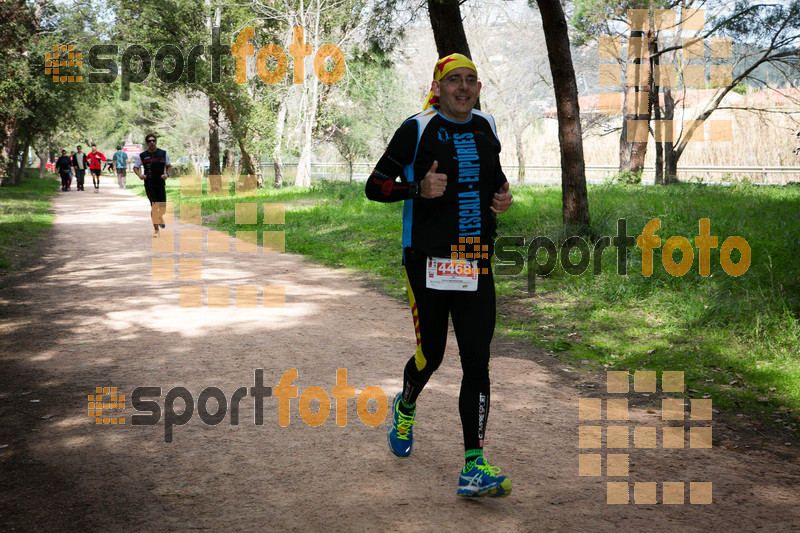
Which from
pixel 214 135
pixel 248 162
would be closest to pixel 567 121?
pixel 248 162

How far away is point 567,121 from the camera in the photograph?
11.2 meters

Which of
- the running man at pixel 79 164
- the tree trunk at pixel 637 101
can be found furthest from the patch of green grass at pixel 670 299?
the running man at pixel 79 164

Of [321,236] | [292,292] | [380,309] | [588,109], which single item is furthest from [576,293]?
[588,109]

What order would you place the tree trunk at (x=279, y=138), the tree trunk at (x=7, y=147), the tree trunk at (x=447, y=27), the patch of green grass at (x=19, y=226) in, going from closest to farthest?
the tree trunk at (x=447, y=27) → the patch of green grass at (x=19, y=226) → the tree trunk at (x=7, y=147) → the tree trunk at (x=279, y=138)

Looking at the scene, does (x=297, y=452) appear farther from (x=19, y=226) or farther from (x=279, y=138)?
(x=279, y=138)

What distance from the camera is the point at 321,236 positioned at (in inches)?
621

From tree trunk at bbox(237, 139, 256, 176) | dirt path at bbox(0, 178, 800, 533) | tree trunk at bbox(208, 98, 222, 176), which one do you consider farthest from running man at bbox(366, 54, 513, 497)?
tree trunk at bbox(208, 98, 222, 176)

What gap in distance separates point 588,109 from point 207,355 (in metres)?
45.5

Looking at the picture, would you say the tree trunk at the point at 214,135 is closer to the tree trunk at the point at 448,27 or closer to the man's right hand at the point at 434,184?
the tree trunk at the point at 448,27

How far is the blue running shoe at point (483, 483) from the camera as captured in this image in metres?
3.65

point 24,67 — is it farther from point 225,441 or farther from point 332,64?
point 225,441

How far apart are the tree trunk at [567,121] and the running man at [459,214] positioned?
24.8 feet

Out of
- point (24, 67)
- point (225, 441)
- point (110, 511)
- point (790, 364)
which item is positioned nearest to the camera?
point (110, 511)

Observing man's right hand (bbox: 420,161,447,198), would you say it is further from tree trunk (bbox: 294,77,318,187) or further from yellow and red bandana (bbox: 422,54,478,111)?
tree trunk (bbox: 294,77,318,187)
